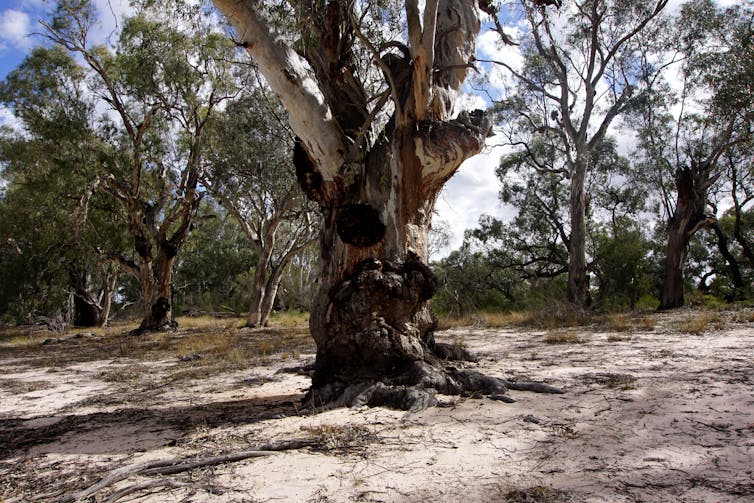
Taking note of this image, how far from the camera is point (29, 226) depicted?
46.0 ft

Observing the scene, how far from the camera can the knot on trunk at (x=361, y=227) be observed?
4477 millimetres

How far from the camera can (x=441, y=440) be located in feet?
9.78

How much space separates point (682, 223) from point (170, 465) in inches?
573

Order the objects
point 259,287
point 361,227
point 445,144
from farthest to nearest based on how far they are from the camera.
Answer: point 259,287 < point 445,144 < point 361,227

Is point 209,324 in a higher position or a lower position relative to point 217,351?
higher

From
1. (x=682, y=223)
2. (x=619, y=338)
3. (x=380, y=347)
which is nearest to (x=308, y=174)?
(x=380, y=347)

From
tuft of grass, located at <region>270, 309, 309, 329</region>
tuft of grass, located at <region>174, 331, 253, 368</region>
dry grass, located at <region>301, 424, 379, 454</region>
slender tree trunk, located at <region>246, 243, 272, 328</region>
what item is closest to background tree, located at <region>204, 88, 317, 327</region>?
slender tree trunk, located at <region>246, 243, 272, 328</region>

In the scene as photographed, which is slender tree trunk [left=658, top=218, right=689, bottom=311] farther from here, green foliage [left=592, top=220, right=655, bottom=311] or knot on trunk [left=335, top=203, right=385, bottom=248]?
knot on trunk [left=335, top=203, right=385, bottom=248]

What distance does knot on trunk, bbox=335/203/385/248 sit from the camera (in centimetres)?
448

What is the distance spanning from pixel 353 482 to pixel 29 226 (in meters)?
15.3

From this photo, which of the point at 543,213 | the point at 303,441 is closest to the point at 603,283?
the point at 543,213

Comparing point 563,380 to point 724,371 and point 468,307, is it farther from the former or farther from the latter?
point 468,307

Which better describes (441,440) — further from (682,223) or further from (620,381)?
(682,223)

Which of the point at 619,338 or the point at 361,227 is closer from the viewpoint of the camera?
the point at 361,227
